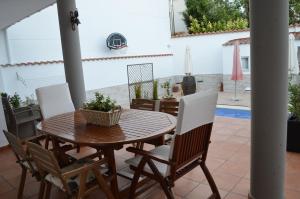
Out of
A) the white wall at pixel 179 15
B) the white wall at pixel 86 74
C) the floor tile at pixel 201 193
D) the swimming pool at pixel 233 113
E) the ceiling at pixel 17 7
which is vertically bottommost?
the floor tile at pixel 201 193

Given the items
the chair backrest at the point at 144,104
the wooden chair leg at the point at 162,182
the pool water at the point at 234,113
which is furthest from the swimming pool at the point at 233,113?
the wooden chair leg at the point at 162,182

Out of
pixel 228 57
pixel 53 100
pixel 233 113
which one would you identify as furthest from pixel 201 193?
pixel 228 57

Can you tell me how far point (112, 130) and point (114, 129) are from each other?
0.04 meters

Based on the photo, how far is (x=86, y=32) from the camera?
8.66 meters

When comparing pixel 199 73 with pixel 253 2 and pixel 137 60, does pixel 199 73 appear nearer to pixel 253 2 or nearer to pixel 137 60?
pixel 137 60

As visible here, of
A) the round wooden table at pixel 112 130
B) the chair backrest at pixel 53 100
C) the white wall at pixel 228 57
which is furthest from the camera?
the white wall at pixel 228 57

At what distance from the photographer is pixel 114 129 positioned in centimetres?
279

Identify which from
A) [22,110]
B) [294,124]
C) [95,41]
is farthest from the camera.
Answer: [95,41]

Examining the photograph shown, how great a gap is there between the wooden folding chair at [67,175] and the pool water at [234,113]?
4528 millimetres

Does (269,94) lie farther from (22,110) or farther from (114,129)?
(22,110)

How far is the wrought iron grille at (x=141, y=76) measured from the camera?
9.40 m

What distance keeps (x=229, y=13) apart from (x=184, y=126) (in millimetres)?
15394

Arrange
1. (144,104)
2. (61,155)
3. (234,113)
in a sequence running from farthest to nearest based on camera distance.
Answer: (234,113) < (144,104) < (61,155)

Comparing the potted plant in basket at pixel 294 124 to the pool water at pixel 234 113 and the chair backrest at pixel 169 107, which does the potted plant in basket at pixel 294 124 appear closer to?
the chair backrest at pixel 169 107
